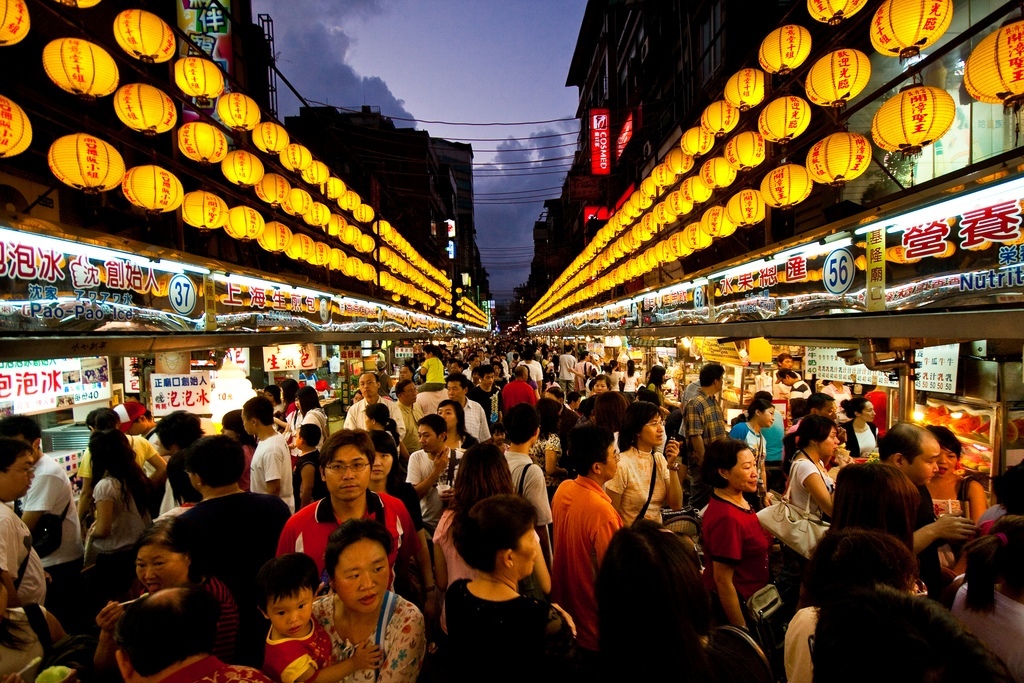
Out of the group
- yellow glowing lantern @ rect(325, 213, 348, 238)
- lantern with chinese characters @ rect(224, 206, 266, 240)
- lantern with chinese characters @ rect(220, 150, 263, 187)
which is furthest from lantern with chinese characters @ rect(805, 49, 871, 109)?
Answer: yellow glowing lantern @ rect(325, 213, 348, 238)

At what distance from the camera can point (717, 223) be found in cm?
965

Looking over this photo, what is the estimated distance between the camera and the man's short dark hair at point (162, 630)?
1.98 meters

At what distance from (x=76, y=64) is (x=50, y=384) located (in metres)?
4.10

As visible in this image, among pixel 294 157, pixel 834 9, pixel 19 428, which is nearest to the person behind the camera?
pixel 19 428

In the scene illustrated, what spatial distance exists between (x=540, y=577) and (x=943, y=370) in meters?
5.99

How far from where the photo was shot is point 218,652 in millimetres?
2898

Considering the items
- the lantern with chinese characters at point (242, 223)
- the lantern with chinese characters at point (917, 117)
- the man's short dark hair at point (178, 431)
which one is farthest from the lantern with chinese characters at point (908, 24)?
the lantern with chinese characters at point (242, 223)

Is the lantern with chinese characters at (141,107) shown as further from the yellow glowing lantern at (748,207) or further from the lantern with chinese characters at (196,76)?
the yellow glowing lantern at (748,207)

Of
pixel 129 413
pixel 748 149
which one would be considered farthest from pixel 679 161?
pixel 129 413

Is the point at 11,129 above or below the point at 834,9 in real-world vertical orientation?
below

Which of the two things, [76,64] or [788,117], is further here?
[788,117]

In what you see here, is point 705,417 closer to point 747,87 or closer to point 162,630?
point 747,87

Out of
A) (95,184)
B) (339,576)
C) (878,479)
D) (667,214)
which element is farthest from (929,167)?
(95,184)

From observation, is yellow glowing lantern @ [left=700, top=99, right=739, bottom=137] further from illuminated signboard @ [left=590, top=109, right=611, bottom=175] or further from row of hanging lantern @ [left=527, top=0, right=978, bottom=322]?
illuminated signboard @ [left=590, top=109, right=611, bottom=175]
